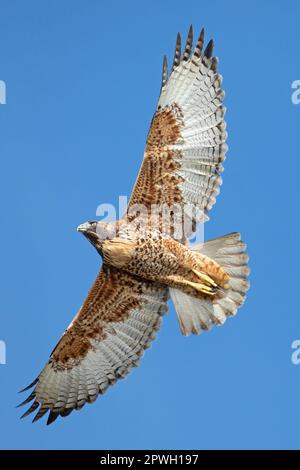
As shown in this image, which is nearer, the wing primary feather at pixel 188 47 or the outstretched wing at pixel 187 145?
the outstretched wing at pixel 187 145

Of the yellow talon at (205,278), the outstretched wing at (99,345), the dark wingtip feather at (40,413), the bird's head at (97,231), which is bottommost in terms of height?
the dark wingtip feather at (40,413)

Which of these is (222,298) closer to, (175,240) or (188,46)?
(175,240)

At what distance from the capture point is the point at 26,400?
1193cm

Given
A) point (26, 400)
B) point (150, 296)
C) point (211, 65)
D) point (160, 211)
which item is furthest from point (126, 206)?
point (26, 400)

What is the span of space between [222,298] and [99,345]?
1.66 meters

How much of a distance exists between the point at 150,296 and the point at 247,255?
129 cm

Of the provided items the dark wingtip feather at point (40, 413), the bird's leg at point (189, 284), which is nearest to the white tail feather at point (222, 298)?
the bird's leg at point (189, 284)

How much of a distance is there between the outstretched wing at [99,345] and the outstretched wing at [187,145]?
1.13 metres

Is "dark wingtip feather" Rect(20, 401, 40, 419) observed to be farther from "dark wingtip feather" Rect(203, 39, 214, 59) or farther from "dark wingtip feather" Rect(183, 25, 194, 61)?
"dark wingtip feather" Rect(203, 39, 214, 59)

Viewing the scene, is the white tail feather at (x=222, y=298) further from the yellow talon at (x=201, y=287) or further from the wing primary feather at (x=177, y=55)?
the wing primary feather at (x=177, y=55)

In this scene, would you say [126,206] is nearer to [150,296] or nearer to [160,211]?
[160,211]

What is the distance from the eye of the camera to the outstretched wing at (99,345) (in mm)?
11695

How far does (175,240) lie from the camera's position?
11375mm

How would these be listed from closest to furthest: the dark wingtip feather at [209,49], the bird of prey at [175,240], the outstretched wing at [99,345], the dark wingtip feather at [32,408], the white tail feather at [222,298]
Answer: the bird of prey at [175,240], the white tail feather at [222,298], the dark wingtip feather at [209,49], the outstretched wing at [99,345], the dark wingtip feather at [32,408]
